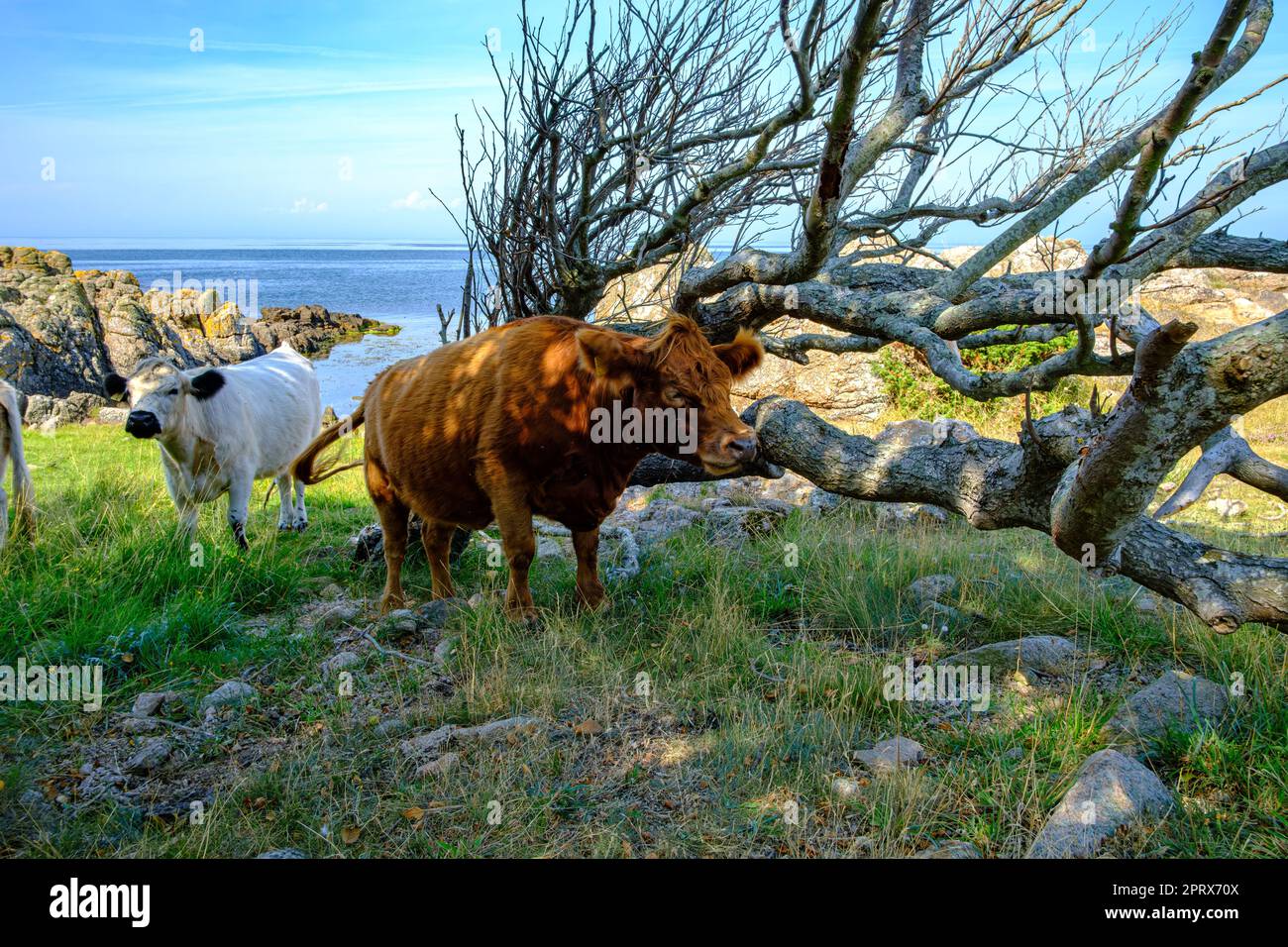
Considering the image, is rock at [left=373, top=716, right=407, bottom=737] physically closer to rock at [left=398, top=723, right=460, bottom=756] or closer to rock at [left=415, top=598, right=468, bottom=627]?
rock at [left=398, top=723, right=460, bottom=756]

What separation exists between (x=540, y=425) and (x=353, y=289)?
70006 mm

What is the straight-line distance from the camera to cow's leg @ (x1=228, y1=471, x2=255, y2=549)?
24.1 feet

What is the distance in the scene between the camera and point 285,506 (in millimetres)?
9000

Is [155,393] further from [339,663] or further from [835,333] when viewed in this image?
[835,333]

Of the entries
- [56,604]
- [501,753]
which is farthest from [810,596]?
[56,604]

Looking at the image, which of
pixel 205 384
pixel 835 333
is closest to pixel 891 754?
pixel 205 384

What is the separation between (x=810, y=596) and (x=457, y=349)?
9.54 ft

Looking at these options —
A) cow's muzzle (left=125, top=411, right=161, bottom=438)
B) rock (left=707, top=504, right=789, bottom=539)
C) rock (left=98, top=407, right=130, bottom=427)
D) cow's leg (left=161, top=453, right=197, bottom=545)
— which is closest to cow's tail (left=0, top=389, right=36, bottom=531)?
cow's muzzle (left=125, top=411, right=161, bottom=438)

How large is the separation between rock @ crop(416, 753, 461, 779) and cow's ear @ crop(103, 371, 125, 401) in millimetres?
4850

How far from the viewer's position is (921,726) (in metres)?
4.15

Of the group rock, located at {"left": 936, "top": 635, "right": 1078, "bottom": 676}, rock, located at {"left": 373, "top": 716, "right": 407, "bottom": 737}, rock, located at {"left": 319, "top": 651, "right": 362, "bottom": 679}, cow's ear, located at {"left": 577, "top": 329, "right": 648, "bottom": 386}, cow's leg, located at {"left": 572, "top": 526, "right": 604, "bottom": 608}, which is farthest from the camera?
cow's leg, located at {"left": 572, "top": 526, "right": 604, "bottom": 608}

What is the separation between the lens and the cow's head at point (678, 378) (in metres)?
4.63

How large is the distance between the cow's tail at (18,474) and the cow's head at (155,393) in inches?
28.7

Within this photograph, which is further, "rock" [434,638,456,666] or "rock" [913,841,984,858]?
"rock" [434,638,456,666]
